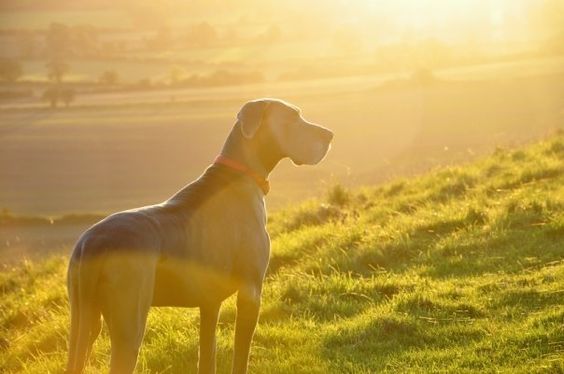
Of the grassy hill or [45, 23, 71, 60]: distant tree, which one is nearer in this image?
the grassy hill

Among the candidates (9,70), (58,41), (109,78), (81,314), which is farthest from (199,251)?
(58,41)

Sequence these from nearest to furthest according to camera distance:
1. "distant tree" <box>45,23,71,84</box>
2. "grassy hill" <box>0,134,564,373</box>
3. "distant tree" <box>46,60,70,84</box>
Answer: "grassy hill" <box>0,134,564,373</box>
"distant tree" <box>46,60,70,84</box>
"distant tree" <box>45,23,71,84</box>

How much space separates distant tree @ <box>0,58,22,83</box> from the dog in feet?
233

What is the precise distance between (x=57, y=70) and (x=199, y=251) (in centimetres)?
7155

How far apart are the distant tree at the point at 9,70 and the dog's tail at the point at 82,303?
72200 millimetres

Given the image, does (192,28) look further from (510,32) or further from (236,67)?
(510,32)

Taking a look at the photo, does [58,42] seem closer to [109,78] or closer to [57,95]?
[109,78]

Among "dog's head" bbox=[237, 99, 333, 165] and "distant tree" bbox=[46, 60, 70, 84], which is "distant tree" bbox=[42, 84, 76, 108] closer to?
"distant tree" bbox=[46, 60, 70, 84]

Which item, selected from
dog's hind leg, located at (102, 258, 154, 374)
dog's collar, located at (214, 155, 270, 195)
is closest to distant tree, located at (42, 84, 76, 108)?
dog's collar, located at (214, 155, 270, 195)

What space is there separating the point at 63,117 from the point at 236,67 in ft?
83.7

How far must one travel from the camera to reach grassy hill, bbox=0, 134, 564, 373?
7168 millimetres

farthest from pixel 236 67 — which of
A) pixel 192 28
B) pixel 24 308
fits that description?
pixel 24 308

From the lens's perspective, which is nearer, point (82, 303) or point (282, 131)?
point (82, 303)

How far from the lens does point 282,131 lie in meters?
6.94
